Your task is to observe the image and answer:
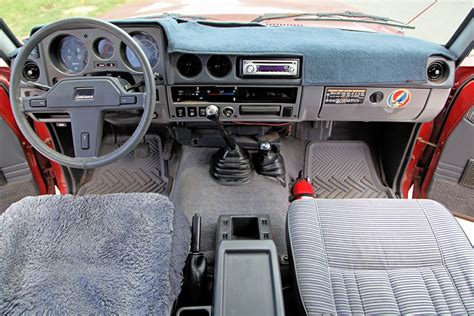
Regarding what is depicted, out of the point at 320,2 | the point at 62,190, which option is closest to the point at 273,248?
the point at 62,190

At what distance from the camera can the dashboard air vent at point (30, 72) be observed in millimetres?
1513

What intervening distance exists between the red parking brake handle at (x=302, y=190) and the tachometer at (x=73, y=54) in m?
1.30

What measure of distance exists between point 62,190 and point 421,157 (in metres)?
2.20

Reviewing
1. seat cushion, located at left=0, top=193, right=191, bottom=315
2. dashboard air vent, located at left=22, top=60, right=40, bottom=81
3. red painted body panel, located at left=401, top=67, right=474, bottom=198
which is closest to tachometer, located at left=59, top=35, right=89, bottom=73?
dashboard air vent, located at left=22, top=60, right=40, bottom=81

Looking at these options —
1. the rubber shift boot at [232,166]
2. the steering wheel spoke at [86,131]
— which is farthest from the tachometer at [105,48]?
the rubber shift boot at [232,166]

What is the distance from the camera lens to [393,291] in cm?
97

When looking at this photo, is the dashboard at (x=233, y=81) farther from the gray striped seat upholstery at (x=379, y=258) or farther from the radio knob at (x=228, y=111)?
the gray striped seat upholstery at (x=379, y=258)

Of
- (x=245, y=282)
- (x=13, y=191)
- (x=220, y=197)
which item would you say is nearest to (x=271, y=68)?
(x=220, y=197)

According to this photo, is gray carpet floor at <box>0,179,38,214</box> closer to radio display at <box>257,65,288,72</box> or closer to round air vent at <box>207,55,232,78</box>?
round air vent at <box>207,55,232,78</box>

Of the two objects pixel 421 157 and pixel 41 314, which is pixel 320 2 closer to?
pixel 421 157

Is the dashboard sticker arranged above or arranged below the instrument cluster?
below

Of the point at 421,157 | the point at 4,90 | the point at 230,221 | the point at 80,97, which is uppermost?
the point at 80,97

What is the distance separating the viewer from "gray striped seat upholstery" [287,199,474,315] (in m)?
0.95

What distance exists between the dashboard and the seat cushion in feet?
1.74
